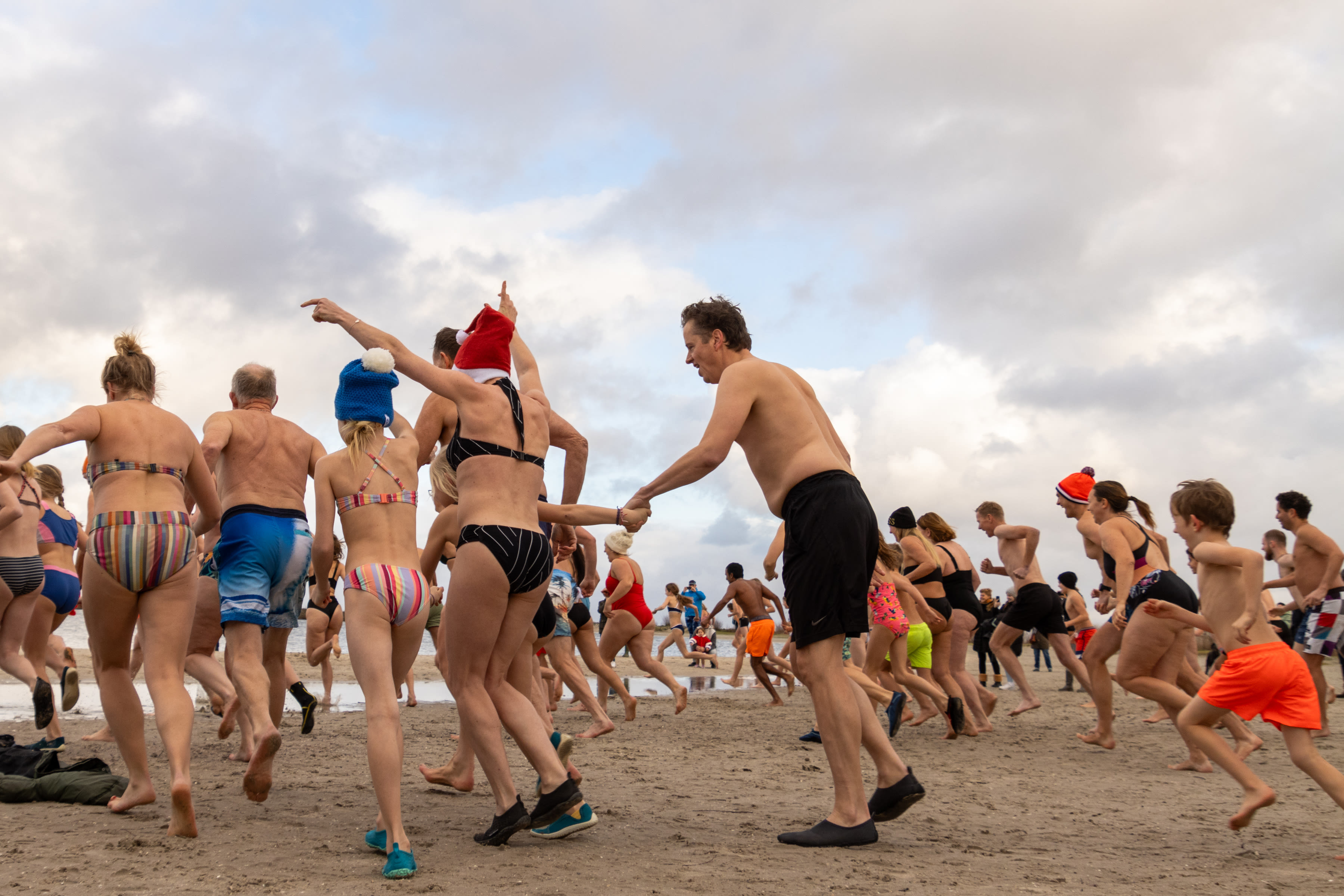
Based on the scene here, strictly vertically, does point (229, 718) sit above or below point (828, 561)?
below

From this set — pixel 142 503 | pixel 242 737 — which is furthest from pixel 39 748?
pixel 142 503

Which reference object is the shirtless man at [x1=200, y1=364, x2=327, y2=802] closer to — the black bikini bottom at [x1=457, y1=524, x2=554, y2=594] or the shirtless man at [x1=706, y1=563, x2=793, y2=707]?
the black bikini bottom at [x1=457, y1=524, x2=554, y2=594]

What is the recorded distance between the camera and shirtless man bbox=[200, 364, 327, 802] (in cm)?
515

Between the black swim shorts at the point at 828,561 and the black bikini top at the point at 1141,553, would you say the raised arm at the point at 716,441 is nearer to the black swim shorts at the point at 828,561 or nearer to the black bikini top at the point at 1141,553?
the black swim shorts at the point at 828,561

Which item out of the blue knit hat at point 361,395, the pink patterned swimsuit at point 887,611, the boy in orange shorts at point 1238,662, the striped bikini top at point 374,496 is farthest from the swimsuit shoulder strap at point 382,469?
the pink patterned swimsuit at point 887,611

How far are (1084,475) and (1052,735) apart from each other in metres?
2.37

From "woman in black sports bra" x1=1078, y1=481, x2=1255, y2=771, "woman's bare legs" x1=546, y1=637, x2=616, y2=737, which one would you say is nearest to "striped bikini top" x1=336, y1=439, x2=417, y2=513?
"woman's bare legs" x1=546, y1=637, x2=616, y2=737

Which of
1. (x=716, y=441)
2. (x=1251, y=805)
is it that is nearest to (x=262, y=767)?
(x=716, y=441)

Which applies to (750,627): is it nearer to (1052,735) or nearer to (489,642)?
(1052,735)

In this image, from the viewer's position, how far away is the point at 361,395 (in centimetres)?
427

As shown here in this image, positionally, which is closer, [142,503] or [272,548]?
[142,503]

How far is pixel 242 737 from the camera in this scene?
5980mm

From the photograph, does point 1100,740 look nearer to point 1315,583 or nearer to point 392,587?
point 1315,583

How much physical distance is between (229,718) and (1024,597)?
7.03 meters
